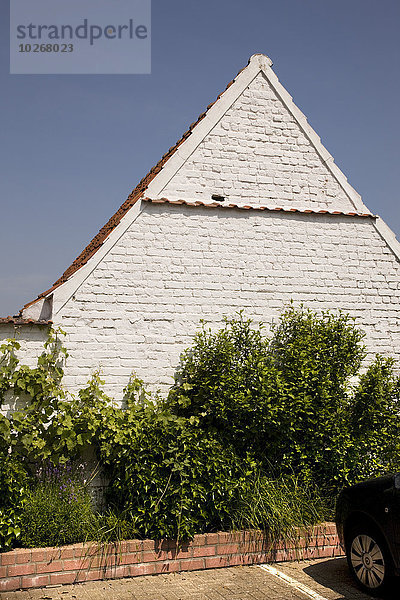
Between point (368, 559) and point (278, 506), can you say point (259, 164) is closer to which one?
point (278, 506)

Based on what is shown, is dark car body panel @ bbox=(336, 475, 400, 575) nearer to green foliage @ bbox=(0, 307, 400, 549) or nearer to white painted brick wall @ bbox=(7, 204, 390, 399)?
green foliage @ bbox=(0, 307, 400, 549)

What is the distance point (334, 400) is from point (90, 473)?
3.46 m

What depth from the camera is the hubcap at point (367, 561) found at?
5.71 metres

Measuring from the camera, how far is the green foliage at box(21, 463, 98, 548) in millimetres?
6391

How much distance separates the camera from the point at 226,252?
8.57m

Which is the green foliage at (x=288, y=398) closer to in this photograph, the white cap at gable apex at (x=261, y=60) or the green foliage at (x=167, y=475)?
the green foliage at (x=167, y=475)

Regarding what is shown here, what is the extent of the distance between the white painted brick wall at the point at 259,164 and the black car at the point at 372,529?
4580 millimetres

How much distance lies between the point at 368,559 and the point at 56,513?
133 inches

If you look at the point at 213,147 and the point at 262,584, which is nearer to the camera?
the point at 262,584

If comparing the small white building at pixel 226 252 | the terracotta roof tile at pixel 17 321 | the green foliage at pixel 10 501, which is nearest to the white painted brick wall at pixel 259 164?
the small white building at pixel 226 252

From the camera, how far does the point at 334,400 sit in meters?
8.16

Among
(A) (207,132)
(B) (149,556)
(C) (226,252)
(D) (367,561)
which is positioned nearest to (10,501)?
(B) (149,556)

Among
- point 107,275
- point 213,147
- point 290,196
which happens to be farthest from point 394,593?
point 213,147

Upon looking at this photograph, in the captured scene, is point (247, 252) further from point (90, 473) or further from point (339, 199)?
point (90, 473)
